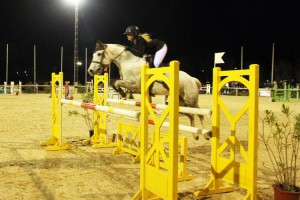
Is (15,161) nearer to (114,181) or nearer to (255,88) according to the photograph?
(114,181)

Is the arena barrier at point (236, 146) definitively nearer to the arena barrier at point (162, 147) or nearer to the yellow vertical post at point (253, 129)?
the yellow vertical post at point (253, 129)

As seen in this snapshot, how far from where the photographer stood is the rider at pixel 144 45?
19.7 feet

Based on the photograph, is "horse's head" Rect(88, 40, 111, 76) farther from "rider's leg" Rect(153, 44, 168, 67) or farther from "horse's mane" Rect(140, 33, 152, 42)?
"rider's leg" Rect(153, 44, 168, 67)

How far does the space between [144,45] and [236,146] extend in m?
3.35

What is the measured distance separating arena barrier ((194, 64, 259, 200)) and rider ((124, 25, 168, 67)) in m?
2.57

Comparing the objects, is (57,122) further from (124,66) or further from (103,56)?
(124,66)

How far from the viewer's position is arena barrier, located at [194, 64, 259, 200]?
321 cm

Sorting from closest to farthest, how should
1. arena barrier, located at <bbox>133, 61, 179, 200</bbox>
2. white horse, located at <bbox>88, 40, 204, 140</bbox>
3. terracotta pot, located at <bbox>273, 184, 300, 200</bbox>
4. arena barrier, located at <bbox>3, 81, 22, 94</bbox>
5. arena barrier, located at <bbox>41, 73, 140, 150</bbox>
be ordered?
1. arena barrier, located at <bbox>133, 61, 179, 200</bbox>
2. terracotta pot, located at <bbox>273, 184, 300, 200</bbox>
3. white horse, located at <bbox>88, 40, 204, 140</bbox>
4. arena barrier, located at <bbox>41, 73, 140, 150</bbox>
5. arena barrier, located at <bbox>3, 81, 22, 94</bbox>

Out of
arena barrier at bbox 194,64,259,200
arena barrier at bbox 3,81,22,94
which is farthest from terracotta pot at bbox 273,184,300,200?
arena barrier at bbox 3,81,22,94

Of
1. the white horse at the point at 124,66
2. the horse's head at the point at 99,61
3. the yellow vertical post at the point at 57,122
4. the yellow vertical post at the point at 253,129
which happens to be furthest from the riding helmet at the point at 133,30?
the yellow vertical post at the point at 253,129

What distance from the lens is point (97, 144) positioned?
20.6 feet

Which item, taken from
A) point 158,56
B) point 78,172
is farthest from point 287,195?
point 158,56

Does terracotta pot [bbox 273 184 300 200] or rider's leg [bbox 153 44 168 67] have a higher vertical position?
rider's leg [bbox 153 44 168 67]

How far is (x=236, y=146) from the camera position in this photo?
3.57 meters
